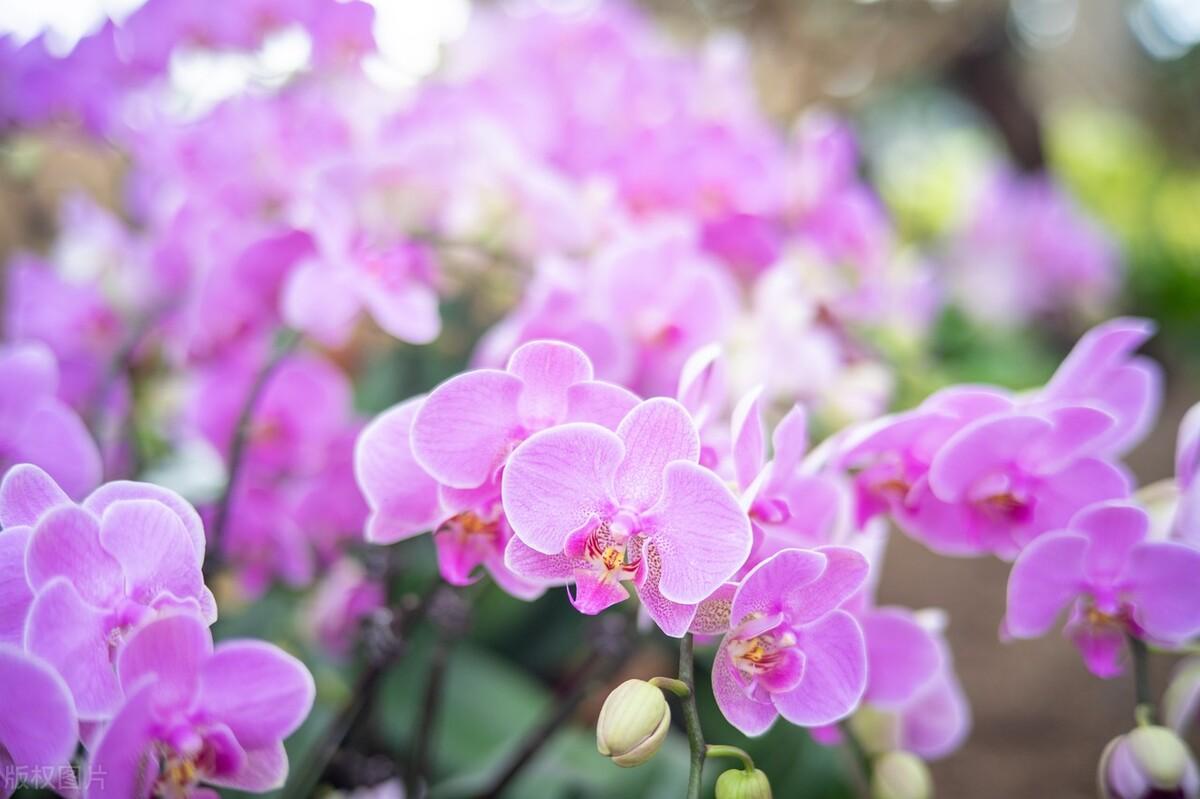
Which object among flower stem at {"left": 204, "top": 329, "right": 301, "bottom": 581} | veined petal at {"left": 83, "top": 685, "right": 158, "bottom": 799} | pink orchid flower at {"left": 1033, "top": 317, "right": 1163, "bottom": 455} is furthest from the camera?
flower stem at {"left": 204, "top": 329, "right": 301, "bottom": 581}

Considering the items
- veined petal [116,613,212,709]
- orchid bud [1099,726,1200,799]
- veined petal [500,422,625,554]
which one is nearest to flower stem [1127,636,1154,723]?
orchid bud [1099,726,1200,799]

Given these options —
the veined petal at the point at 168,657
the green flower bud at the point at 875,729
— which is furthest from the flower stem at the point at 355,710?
the green flower bud at the point at 875,729

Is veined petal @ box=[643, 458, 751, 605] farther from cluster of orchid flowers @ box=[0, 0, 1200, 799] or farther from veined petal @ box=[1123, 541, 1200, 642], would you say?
veined petal @ box=[1123, 541, 1200, 642]

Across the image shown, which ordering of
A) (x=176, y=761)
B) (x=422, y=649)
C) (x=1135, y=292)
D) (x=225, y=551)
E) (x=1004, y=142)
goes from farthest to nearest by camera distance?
(x=1135, y=292) < (x=1004, y=142) < (x=422, y=649) < (x=225, y=551) < (x=176, y=761)

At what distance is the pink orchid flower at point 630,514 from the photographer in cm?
27

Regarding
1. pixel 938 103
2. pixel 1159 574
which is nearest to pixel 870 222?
→ pixel 1159 574

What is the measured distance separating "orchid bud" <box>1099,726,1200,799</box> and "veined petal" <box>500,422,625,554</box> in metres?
0.22

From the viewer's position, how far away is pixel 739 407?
0.29m

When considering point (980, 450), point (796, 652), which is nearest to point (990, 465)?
point (980, 450)

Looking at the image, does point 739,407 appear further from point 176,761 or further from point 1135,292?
point 1135,292

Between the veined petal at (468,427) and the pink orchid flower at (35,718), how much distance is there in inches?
4.8

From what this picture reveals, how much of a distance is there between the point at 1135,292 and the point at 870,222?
1.67 m

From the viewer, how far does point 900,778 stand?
1.26 ft

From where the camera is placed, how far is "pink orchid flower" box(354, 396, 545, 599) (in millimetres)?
314
